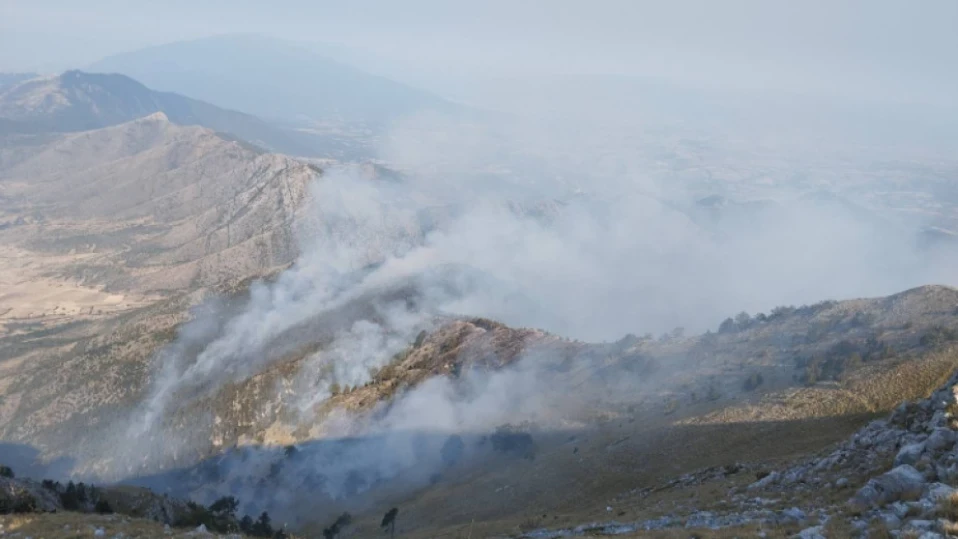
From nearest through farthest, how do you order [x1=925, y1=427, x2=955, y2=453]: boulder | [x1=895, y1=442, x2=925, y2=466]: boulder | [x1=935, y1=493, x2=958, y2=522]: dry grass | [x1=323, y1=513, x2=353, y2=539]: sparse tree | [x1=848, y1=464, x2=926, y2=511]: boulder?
[x1=935, y1=493, x2=958, y2=522]: dry grass
[x1=848, y1=464, x2=926, y2=511]: boulder
[x1=925, y1=427, x2=955, y2=453]: boulder
[x1=895, y1=442, x2=925, y2=466]: boulder
[x1=323, y1=513, x2=353, y2=539]: sparse tree

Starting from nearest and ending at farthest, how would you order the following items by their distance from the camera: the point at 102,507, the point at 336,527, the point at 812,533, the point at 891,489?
the point at 812,533, the point at 891,489, the point at 102,507, the point at 336,527

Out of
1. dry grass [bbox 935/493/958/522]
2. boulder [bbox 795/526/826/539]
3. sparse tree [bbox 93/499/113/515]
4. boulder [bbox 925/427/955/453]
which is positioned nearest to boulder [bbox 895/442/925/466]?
boulder [bbox 925/427/955/453]

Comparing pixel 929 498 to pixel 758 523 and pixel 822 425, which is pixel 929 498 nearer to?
pixel 758 523

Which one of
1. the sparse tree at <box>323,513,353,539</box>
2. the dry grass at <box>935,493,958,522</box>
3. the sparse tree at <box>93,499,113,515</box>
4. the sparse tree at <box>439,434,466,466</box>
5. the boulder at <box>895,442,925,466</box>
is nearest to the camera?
the dry grass at <box>935,493,958,522</box>

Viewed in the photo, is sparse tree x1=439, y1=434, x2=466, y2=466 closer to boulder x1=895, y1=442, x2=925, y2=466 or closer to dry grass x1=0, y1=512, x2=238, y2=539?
dry grass x1=0, y1=512, x2=238, y2=539

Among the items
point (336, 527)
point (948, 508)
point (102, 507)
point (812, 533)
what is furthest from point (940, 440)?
point (336, 527)

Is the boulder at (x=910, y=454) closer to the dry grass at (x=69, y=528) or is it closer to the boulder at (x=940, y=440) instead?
the boulder at (x=940, y=440)

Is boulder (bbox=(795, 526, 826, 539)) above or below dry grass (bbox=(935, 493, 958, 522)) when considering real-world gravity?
below

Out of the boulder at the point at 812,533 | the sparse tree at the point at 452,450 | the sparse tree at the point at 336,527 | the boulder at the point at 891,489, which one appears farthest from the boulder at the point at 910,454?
the sparse tree at the point at 452,450

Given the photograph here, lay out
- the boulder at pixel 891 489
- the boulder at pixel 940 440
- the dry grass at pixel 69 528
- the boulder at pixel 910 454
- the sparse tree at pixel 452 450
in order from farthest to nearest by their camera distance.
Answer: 1. the sparse tree at pixel 452 450
2. the dry grass at pixel 69 528
3. the boulder at pixel 910 454
4. the boulder at pixel 940 440
5. the boulder at pixel 891 489

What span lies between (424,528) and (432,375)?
56.6m

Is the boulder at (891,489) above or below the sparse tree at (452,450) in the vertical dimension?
above

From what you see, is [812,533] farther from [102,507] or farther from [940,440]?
[102,507]

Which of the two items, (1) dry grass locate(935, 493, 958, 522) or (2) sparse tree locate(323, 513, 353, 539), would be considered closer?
(1) dry grass locate(935, 493, 958, 522)
